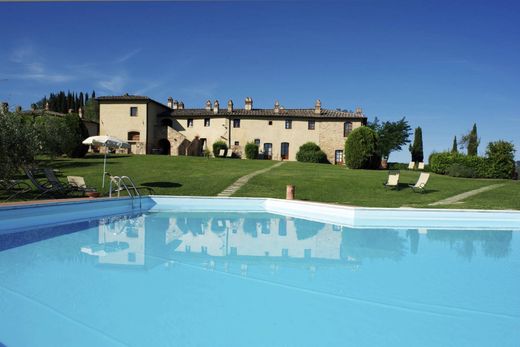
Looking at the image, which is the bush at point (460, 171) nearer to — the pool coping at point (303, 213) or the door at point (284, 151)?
the pool coping at point (303, 213)

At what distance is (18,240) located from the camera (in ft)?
25.2

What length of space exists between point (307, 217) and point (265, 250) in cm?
513

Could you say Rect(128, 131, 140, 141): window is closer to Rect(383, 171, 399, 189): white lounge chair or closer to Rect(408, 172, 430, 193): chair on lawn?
Rect(383, 171, 399, 189): white lounge chair

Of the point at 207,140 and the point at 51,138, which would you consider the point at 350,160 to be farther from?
the point at 51,138

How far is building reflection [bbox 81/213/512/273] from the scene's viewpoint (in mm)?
6785

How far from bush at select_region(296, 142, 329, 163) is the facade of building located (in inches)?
48.4

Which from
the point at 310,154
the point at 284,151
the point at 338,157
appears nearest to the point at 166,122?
the point at 284,151

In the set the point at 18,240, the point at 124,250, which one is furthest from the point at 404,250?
the point at 18,240

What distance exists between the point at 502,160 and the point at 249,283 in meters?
26.3

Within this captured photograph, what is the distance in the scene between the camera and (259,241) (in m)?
8.41

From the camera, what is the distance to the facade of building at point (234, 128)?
37.2 metres

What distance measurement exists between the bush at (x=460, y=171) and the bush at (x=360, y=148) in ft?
18.7

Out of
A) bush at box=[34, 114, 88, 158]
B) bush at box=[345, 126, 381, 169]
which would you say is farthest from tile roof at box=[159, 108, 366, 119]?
bush at box=[34, 114, 88, 158]

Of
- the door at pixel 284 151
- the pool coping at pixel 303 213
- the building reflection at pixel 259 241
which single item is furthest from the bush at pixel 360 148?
the building reflection at pixel 259 241
